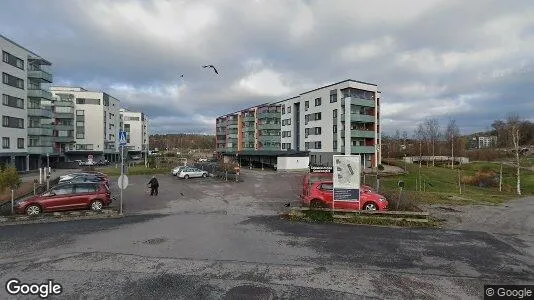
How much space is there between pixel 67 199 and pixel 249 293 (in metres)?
14.8

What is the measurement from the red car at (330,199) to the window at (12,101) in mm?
49495

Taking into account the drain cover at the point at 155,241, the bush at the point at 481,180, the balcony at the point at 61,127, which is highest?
the balcony at the point at 61,127

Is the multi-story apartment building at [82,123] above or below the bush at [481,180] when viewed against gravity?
above

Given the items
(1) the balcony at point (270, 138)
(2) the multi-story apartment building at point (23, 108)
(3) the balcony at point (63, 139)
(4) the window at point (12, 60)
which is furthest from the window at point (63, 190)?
(1) the balcony at point (270, 138)

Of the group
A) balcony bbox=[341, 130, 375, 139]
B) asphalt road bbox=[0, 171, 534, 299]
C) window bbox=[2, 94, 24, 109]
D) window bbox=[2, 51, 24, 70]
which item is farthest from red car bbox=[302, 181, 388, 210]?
window bbox=[2, 51, 24, 70]

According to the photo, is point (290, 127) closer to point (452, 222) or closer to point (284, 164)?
point (284, 164)

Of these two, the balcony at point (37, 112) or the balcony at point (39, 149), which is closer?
the balcony at point (39, 149)

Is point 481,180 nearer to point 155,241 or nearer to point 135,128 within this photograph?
point 155,241

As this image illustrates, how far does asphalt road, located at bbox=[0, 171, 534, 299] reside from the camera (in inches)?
310

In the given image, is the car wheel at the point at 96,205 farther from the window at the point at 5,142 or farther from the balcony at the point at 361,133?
the balcony at the point at 361,133

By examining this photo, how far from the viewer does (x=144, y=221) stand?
16.0 meters

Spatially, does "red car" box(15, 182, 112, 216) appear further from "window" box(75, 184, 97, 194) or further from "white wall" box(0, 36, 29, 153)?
"white wall" box(0, 36, 29, 153)

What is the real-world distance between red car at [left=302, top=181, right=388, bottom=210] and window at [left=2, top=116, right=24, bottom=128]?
160 feet

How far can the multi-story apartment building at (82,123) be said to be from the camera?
258ft
